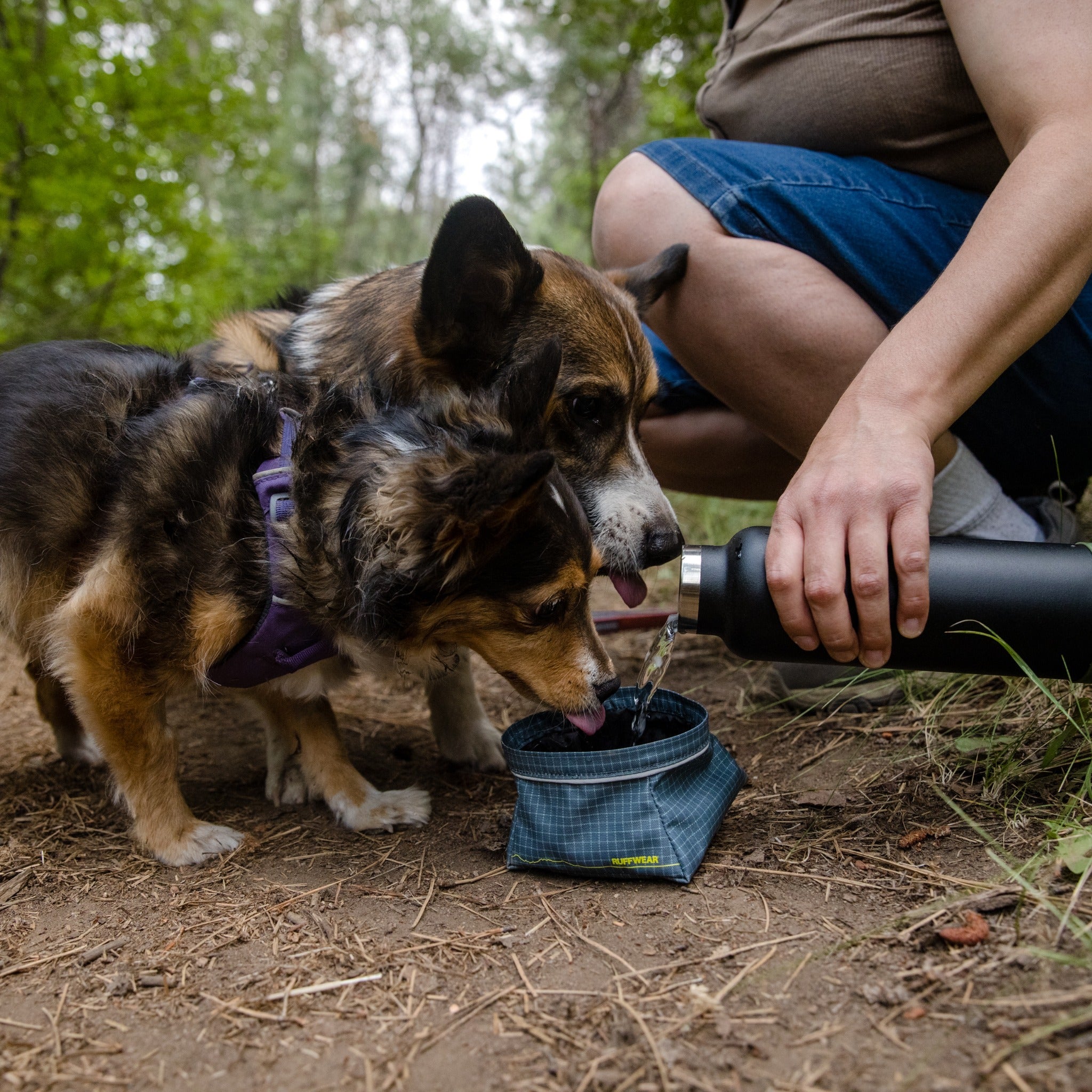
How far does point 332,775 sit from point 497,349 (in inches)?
59.3

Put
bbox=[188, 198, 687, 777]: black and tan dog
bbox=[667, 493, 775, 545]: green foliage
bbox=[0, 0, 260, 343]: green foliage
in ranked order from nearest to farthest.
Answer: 1. bbox=[188, 198, 687, 777]: black and tan dog
2. bbox=[667, 493, 775, 545]: green foliage
3. bbox=[0, 0, 260, 343]: green foliage

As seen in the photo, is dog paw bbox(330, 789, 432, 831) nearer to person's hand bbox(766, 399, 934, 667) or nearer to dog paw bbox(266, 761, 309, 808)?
dog paw bbox(266, 761, 309, 808)

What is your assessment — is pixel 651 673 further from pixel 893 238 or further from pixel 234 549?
pixel 893 238

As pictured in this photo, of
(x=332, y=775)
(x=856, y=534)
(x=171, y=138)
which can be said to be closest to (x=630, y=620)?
(x=332, y=775)

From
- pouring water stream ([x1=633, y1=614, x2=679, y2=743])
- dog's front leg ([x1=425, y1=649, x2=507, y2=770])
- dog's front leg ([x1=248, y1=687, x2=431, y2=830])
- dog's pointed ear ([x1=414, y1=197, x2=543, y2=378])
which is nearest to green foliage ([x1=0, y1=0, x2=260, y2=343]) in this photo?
dog's pointed ear ([x1=414, y1=197, x2=543, y2=378])

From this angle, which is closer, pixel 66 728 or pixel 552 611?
pixel 552 611

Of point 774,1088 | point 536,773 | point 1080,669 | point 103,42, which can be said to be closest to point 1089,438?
point 1080,669

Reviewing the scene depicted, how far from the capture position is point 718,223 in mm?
3256

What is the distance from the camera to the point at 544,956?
1.86 meters

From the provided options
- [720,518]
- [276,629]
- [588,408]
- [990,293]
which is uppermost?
[990,293]

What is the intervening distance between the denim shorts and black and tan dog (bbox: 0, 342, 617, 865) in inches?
53.7

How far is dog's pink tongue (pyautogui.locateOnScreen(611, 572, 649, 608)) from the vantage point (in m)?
3.09

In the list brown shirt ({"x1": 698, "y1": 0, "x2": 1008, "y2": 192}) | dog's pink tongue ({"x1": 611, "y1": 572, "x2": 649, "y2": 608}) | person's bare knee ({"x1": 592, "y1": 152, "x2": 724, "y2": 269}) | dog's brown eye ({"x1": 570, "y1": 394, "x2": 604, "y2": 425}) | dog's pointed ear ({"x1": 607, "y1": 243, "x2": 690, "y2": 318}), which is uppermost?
brown shirt ({"x1": 698, "y1": 0, "x2": 1008, "y2": 192})

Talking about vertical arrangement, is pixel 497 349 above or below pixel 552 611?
above
